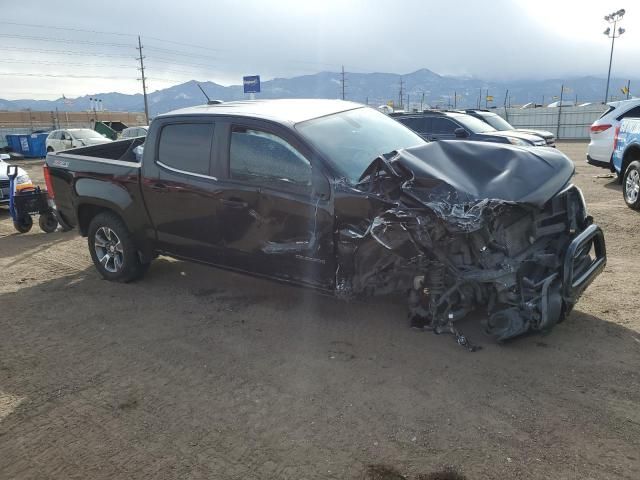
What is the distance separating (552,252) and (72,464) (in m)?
3.49

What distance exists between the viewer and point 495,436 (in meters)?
2.81

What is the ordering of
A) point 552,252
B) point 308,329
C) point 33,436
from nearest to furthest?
point 33,436
point 552,252
point 308,329

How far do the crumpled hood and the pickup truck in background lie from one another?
5.18 meters

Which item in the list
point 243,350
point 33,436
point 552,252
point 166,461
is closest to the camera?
point 166,461

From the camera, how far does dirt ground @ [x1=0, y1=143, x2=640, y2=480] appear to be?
2688 mm

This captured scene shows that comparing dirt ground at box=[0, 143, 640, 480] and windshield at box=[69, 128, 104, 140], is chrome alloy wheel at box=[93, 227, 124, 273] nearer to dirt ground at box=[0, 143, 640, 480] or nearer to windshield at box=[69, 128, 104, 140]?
dirt ground at box=[0, 143, 640, 480]

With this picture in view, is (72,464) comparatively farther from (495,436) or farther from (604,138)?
Answer: (604,138)

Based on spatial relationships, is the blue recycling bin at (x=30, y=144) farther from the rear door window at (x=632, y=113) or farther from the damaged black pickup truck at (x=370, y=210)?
the rear door window at (x=632, y=113)

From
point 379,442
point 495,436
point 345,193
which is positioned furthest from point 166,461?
point 345,193

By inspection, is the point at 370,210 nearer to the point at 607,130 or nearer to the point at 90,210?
the point at 90,210

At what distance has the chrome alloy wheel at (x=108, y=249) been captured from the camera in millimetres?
5664

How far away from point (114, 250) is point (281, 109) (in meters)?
2.66

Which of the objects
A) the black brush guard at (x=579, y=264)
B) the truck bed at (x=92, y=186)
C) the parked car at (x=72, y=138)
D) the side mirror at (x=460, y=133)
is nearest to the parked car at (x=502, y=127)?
the side mirror at (x=460, y=133)

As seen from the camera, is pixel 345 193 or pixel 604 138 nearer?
pixel 345 193
